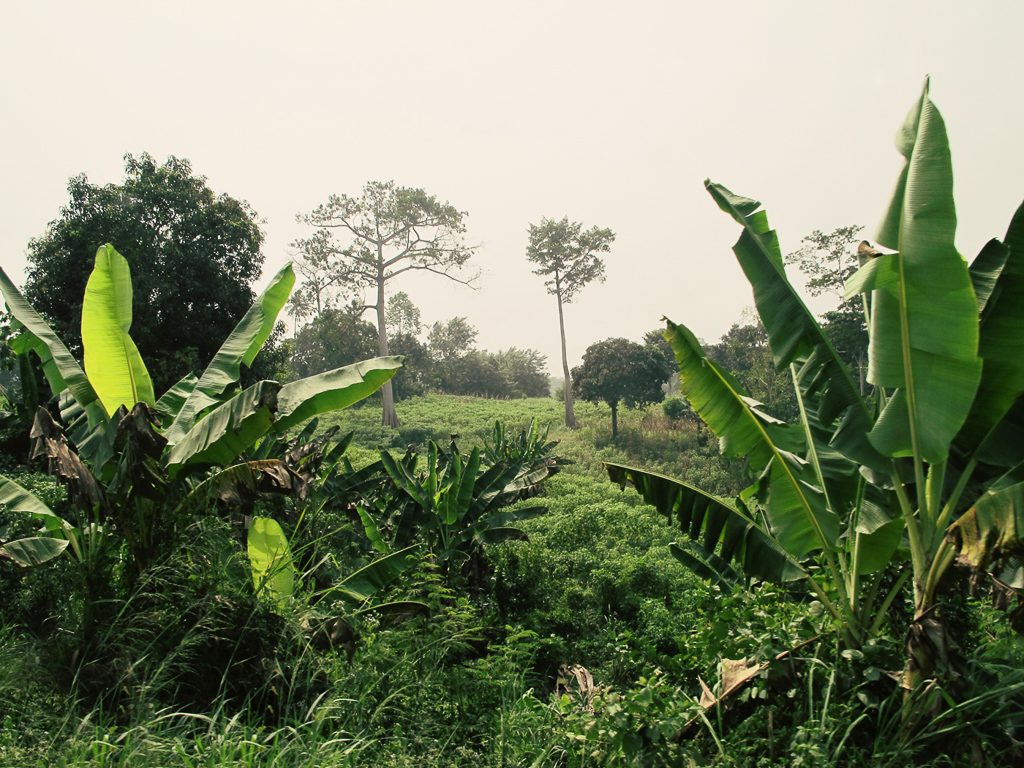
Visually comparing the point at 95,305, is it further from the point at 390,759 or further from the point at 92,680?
the point at 390,759

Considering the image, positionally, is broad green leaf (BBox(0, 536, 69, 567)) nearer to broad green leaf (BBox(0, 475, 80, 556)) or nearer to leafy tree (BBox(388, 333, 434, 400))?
broad green leaf (BBox(0, 475, 80, 556))

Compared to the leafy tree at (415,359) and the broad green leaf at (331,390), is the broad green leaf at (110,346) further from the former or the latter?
the leafy tree at (415,359)

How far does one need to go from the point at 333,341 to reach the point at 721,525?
3024cm

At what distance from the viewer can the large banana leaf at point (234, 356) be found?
6.17 m

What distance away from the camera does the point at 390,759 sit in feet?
12.4

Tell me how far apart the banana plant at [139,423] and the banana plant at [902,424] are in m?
3.16

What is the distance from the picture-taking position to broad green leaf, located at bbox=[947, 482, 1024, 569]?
10.8ft

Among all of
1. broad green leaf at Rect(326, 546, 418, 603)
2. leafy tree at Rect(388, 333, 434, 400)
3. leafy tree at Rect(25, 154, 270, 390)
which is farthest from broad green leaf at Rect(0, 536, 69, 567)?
leafy tree at Rect(388, 333, 434, 400)

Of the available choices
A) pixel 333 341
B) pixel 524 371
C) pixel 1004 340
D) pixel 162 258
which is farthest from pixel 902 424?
pixel 524 371

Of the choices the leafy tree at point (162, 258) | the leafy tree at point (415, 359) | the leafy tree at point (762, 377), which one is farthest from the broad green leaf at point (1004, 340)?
the leafy tree at point (415, 359)

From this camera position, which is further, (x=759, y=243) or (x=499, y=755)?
(x=759, y=243)

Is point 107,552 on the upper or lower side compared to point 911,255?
lower

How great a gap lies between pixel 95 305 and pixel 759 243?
574 cm

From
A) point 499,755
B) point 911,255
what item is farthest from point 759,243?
point 499,755
